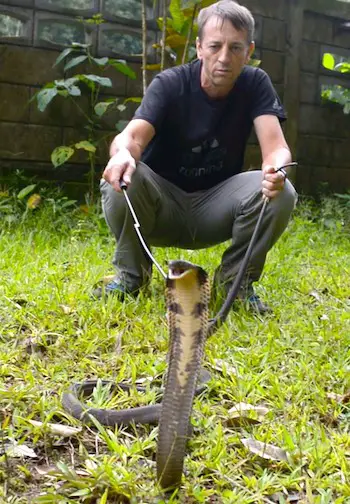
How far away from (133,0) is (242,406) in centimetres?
468

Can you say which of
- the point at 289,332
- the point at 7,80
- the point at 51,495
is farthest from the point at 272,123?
the point at 7,80

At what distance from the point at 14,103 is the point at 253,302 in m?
3.17

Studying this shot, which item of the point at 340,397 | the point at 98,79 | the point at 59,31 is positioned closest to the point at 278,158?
the point at 340,397

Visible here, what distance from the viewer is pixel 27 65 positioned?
586 cm

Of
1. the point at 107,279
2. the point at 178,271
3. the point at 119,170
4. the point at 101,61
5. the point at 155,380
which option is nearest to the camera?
the point at 178,271

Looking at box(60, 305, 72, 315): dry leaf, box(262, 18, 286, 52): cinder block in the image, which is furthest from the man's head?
box(262, 18, 286, 52): cinder block

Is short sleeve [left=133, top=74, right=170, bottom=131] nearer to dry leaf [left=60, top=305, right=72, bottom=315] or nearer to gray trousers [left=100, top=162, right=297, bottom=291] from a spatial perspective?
gray trousers [left=100, top=162, right=297, bottom=291]

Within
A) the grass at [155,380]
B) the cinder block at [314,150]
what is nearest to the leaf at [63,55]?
the grass at [155,380]

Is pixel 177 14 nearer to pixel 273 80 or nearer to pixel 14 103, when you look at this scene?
pixel 14 103

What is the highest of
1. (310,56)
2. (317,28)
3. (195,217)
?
(317,28)

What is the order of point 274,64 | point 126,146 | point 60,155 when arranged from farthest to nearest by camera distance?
1. point 274,64
2. point 60,155
3. point 126,146

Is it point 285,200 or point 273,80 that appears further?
point 273,80

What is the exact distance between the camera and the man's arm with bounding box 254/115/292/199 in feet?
10.9

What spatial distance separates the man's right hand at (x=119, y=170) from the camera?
10.1ft
